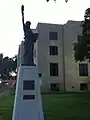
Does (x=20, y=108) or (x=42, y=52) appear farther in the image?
(x=42, y=52)

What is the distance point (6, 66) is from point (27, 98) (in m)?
68.4

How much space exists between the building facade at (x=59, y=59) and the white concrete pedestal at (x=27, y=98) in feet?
100

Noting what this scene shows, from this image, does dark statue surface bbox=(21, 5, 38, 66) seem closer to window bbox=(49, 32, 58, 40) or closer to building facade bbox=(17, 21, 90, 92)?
building facade bbox=(17, 21, 90, 92)

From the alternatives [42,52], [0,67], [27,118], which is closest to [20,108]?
[27,118]

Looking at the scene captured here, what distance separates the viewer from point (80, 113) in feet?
45.6

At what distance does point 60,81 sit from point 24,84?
31661 mm

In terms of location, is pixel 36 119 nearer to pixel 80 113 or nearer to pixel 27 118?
pixel 27 118

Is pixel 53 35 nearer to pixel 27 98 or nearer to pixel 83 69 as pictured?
pixel 83 69

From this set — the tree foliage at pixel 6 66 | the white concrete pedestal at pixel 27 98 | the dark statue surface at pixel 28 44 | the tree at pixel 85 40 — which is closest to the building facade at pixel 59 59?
the tree at pixel 85 40

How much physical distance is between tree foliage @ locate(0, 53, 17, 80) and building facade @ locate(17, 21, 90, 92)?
121ft

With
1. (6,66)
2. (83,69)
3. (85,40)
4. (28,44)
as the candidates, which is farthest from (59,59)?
(6,66)

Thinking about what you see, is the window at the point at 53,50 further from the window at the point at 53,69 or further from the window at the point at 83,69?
the window at the point at 83,69

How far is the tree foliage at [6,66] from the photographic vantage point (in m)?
79.1

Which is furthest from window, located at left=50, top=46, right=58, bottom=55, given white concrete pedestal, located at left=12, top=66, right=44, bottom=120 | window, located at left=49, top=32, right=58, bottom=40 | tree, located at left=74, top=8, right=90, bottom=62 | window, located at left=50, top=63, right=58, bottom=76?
white concrete pedestal, located at left=12, top=66, right=44, bottom=120
